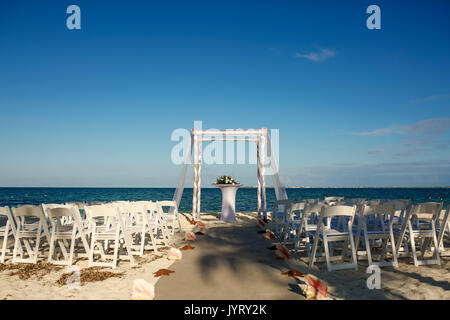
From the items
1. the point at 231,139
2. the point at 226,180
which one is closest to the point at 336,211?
the point at 226,180

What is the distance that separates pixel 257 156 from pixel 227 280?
7575 mm

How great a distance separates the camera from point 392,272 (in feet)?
13.3

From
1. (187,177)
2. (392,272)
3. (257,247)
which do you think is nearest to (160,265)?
(257,247)

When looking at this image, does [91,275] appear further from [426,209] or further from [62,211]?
[426,209]

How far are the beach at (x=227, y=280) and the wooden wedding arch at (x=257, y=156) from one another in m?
5.41

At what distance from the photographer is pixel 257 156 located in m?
11.1

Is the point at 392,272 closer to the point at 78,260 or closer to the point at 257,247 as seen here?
the point at 257,247

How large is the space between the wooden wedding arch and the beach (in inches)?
213

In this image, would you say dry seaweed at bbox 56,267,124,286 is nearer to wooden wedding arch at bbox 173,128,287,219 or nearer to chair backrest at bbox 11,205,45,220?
chair backrest at bbox 11,205,45,220

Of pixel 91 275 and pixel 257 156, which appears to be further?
pixel 257 156

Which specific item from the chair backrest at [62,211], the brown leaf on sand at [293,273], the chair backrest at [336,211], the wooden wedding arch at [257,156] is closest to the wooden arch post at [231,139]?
the wooden wedding arch at [257,156]

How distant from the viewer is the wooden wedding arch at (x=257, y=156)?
10.6m

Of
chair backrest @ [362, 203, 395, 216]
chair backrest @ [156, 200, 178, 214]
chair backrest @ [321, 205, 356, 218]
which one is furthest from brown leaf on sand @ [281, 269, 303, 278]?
chair backrest @ [156, 200, 178, 214]

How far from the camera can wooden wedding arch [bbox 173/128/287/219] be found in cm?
1060
